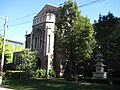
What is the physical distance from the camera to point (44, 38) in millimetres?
38312

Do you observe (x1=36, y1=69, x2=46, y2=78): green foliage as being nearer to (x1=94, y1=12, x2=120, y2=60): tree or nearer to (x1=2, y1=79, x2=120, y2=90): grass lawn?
(x1=2, y1=79, x2=120, y2=90): grass lawn

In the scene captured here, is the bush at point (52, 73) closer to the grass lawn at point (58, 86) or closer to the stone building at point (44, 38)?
the stone building at point (44, 38)

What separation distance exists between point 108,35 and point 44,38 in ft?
35.7

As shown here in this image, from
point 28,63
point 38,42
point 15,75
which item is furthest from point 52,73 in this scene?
point 38,42

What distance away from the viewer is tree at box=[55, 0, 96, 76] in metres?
30.0

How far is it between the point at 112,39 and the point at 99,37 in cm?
215

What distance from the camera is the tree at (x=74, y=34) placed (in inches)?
1180

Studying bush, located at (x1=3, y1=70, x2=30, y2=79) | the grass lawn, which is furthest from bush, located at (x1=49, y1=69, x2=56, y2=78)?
the grass lawn

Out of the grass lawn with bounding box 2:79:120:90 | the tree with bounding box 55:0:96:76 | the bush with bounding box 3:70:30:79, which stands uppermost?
the tree with bounding box 55:0:96:76

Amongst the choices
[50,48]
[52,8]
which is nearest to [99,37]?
[50,48]

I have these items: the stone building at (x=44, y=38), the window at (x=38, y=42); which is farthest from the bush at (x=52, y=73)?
the window at (x=38, y=42)

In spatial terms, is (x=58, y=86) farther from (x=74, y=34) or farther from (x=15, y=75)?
(x=15, y=75)

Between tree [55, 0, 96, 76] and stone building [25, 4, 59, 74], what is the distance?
5.79 m

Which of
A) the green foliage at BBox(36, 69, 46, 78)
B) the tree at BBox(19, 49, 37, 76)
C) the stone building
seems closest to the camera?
the tree at BBox(19, 49, 37, 76)
